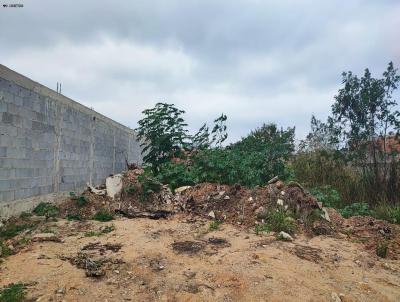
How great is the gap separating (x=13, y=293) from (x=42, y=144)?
159 inches

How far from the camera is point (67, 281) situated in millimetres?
3885

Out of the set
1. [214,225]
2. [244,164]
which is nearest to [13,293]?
[214,225]

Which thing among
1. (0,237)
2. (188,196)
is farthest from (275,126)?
(0,237)

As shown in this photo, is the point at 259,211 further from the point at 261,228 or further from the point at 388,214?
the point at 388,214

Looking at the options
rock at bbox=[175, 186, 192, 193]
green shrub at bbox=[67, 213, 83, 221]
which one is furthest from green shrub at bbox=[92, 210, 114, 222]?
rock at bbox=[175, 186, 192, 193]

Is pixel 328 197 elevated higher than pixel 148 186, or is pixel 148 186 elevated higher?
pixel 148 186

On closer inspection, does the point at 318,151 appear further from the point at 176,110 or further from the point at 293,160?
the point at 176,110

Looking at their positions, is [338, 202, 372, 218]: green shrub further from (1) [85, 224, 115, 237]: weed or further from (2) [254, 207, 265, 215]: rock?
(1) [85, 224, 115, 237]: weed

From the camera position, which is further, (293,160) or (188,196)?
(293,160)

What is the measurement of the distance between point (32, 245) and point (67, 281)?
1.53m

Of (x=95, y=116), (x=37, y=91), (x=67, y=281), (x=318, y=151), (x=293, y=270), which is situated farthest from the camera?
(x=318, y=151)

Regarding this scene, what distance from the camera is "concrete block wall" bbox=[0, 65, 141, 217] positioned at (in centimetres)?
593

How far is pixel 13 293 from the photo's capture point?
11.5 ft

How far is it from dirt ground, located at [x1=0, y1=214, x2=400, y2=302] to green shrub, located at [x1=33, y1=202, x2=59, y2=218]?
588mm
